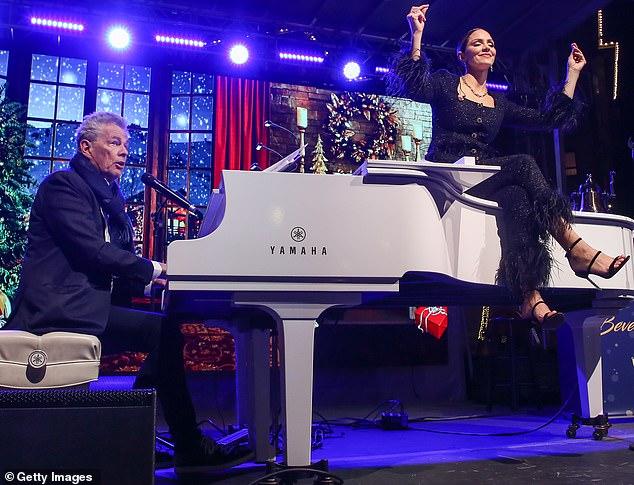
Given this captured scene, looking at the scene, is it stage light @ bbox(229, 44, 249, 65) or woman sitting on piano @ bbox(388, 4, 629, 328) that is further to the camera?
stage light @ bbox(229, 44, 249, 65)

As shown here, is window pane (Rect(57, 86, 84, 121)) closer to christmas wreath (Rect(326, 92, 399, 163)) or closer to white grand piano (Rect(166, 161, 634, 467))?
christmas wreath (Rect(326, 92, 399, 163))

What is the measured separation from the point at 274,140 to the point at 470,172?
4.83m

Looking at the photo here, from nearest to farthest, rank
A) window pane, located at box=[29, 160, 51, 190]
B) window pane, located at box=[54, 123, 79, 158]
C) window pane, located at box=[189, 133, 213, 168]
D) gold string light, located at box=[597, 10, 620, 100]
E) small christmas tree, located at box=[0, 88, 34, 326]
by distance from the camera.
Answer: small christmas tree, located at box=[0, 88, 34, 326], gold string light, located at box=[597, 10, 620, 100], window pane, located at box=[29, 160, 51, 190], window pane, located at box=[54, 123, 79, 158], window pane, located at box=[189, 133, 213, 168]

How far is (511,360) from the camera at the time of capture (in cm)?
473

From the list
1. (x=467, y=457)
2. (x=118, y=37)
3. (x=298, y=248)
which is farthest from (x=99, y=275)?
(x=118, y=37)

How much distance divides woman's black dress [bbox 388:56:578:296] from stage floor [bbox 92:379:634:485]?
0.74m

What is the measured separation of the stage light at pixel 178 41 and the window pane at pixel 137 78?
0.76 m

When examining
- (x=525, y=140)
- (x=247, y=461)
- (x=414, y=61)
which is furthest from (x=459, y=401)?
(x=414, y=61)

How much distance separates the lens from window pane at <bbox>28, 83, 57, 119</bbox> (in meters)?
6.30

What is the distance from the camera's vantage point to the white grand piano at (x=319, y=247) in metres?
1.77

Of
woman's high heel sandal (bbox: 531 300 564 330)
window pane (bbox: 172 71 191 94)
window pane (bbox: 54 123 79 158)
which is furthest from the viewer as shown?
window pane (bbox: 172 71 191 94)

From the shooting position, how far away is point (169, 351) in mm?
Answer: 2199

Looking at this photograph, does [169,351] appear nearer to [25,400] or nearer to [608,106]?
[25,400]

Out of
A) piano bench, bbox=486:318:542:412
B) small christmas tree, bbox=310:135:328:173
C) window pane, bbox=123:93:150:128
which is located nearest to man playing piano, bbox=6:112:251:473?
small christmas tree, bbox=310:135:328:173
